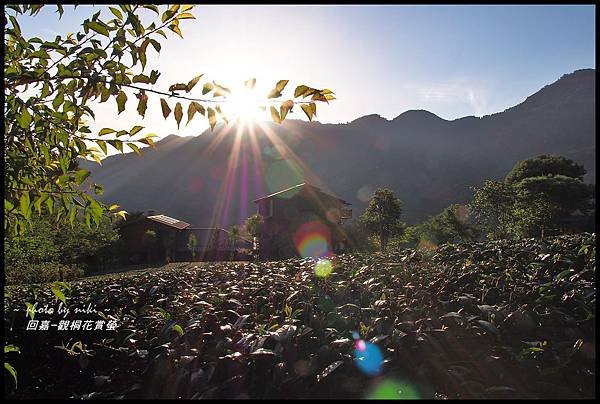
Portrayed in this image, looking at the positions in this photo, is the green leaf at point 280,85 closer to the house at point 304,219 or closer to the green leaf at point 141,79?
the green leaf at point 141,79

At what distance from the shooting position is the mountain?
452 ft

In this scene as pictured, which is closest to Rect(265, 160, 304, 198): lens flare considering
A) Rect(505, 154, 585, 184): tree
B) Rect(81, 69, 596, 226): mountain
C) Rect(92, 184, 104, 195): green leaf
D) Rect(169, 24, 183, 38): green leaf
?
Rect(81, 69, 596, 226): mountain

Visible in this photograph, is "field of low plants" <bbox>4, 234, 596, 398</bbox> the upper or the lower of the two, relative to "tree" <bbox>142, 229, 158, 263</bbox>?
upper

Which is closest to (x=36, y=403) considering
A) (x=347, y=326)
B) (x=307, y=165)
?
(x=347, y=326)

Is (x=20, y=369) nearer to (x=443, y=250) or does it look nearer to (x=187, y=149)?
(x=443, y=250)

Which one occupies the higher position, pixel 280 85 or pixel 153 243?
pixel 280 85

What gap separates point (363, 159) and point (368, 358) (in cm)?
16167

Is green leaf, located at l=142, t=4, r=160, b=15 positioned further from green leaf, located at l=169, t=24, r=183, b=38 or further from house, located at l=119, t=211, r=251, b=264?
house, located at l=119, t=211, r=251, b=264

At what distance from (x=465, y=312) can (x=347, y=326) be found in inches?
45.2

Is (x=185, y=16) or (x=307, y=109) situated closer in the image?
(x=307, y=109)

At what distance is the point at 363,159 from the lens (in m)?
160

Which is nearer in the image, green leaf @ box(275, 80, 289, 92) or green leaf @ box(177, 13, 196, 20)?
green leaf @ box(275, 80, 289, 92)

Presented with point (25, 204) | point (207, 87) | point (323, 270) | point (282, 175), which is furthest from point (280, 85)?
point (282, 175)

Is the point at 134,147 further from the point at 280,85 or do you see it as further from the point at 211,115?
the point at 280,85
